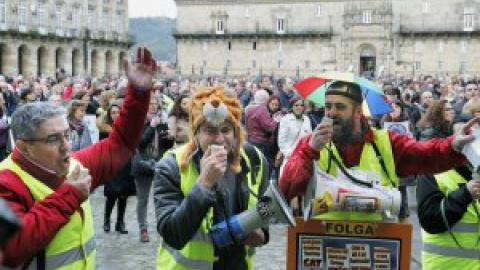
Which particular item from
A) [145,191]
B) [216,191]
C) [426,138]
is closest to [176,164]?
[216,191]

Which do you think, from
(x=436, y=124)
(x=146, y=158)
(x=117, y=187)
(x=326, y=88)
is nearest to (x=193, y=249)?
(x=326, y=88)

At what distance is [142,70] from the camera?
383 cm

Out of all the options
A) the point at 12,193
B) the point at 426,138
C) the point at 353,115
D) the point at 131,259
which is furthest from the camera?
the point at 131,259

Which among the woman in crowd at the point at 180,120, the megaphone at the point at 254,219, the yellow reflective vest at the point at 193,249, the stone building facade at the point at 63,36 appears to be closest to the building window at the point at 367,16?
the stone building facade at the point at 63,36

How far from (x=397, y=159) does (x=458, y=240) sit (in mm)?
622

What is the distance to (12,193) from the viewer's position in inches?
128

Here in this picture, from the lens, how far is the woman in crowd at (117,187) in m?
9.60

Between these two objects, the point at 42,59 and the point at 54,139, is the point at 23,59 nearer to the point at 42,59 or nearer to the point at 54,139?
the point at 42,59

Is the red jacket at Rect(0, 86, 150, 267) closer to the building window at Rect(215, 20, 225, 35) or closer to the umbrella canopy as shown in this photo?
the umbrella canopy

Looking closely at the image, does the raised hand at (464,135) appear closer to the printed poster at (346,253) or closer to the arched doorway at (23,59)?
the printed poster at (346,253)

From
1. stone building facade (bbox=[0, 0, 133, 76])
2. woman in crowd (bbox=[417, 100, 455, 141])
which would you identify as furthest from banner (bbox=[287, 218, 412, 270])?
stone building facade (bbox=[0, 0, 133, 76])

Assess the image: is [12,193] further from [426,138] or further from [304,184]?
[426,138]

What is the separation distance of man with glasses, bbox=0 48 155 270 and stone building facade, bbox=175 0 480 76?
63437 millimetres

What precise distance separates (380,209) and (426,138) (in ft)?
4.73
